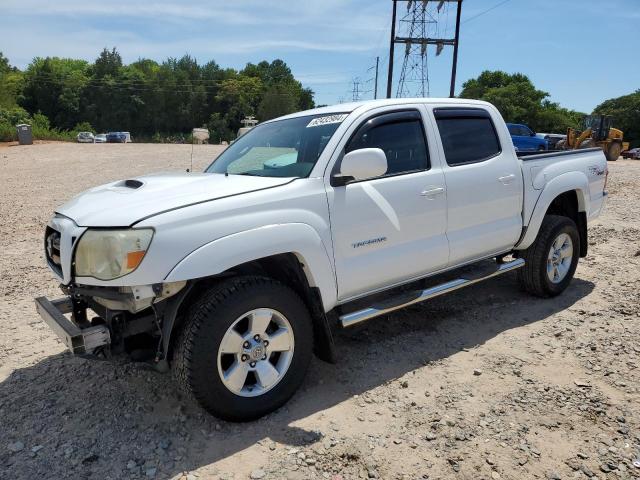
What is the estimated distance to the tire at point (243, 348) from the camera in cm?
275

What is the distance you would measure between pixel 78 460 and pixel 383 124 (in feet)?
9.67

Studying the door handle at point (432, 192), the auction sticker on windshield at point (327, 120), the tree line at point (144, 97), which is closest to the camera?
the auction sticker on windshield at point (327, 120)

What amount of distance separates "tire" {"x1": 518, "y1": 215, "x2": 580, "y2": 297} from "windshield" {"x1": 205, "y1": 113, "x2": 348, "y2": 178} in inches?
103

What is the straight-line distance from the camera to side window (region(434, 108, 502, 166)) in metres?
4.11

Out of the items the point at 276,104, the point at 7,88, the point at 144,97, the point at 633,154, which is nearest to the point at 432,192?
the point at 633,154

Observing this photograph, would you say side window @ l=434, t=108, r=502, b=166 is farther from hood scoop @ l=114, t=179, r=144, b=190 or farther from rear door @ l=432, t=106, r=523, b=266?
hood scoop @ l=114, t=179, r=144, b=190

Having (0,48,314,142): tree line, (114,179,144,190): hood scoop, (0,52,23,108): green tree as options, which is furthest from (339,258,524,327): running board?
(0,48,314,142): tree line

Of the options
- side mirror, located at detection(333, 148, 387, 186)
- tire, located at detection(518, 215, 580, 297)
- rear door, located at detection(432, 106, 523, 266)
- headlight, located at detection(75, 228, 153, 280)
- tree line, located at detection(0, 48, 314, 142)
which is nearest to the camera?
headlight, located at detection(75, 228, 153, 280)

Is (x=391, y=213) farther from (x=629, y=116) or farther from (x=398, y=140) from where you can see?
(x=629, y=116)

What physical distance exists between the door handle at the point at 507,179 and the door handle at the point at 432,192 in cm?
83

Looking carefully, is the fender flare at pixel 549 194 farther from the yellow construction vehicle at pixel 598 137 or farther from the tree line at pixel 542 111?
the tree line at pixel 542 111

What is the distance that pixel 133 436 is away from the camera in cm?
295

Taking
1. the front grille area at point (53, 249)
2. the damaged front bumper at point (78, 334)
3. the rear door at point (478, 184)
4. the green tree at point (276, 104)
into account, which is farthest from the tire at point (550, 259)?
the green tree at point (276, 104)

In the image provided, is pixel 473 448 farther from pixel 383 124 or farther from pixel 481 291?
pixel 481 291
